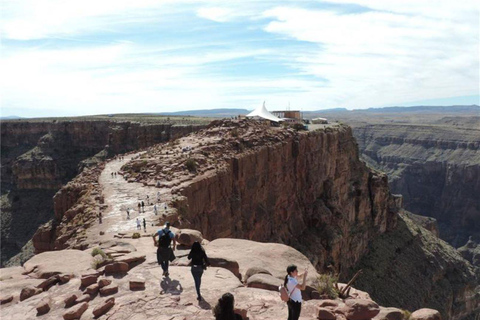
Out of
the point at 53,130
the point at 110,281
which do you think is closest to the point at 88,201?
the point at 110,281

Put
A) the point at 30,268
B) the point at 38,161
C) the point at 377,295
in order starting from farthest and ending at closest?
the point at 38,161, the point at 377,295, the point at 30,268

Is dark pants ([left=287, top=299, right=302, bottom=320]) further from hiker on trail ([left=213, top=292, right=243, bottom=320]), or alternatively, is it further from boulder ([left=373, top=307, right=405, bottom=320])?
boulder ([left=373, top=307, right=405, bottom=320])

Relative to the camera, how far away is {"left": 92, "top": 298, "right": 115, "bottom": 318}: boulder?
10469 millimetres

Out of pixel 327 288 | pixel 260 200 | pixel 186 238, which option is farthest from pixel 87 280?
pixel 260 200

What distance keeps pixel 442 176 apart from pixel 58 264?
17018 centimetres

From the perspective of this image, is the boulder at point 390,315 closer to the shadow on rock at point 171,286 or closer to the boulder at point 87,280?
the shadow on rock at point 171,286

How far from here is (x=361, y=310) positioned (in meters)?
10.2

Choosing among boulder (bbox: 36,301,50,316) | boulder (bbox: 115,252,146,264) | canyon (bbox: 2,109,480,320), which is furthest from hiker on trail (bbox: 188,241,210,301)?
canyon (bbox: 2,109,480,320)

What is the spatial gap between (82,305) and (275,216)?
97.3 ft

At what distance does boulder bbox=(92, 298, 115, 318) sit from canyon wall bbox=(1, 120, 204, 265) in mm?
63516

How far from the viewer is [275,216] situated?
39.4 metres

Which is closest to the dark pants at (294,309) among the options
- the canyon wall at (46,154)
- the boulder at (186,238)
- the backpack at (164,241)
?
the backpack at (164,241)

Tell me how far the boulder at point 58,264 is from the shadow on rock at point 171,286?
125 inches

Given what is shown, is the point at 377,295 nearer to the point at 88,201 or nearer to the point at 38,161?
the point at 88,201
